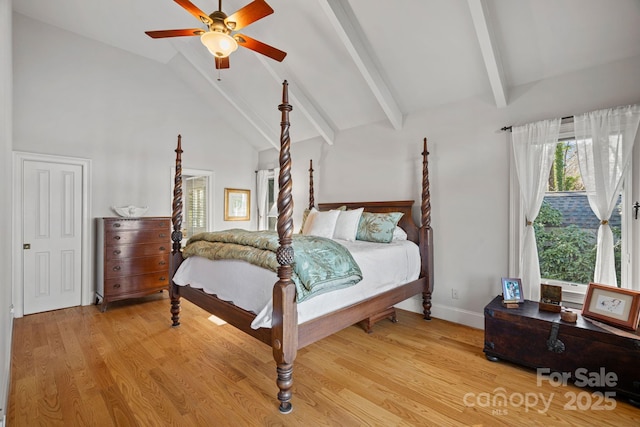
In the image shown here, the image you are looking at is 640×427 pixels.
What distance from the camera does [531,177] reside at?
9.22 ft

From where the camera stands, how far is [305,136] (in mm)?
5016

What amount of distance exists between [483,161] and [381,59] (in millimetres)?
1555

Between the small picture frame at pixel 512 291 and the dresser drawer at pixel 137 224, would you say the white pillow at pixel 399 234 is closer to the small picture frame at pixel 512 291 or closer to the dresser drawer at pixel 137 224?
the small picture frame at pixel 512 291

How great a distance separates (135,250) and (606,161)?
16.9 feet

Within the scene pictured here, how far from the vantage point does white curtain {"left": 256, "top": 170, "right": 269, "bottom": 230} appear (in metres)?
5.89

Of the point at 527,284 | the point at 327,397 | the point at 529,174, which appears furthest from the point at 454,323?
the point at 327,397

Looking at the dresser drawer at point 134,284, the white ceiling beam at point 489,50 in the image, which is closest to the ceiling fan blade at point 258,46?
the white ceiling beam at point 489,50

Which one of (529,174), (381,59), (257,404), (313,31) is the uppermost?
(313,31)

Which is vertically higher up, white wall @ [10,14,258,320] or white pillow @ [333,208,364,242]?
white wall @ [10,14,258,320]

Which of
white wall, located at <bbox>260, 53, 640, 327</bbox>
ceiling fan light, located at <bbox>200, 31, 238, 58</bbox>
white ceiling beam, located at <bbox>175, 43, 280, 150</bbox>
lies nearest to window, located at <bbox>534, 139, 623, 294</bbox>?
white wall, located at <bbox>260, 53, 640, 327</bbox>

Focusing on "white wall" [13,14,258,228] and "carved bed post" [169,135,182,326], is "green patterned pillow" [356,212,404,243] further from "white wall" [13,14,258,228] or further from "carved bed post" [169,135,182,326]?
"white wall" [13,14,258,228]

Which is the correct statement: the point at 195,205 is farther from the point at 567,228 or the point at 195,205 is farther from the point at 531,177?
the point at 567,228

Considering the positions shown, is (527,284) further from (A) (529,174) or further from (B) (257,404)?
(B) (257,404)

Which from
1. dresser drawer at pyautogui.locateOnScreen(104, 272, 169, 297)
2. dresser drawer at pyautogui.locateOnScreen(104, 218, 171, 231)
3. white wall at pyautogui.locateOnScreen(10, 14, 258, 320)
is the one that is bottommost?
dresser drawer at pyautogui.locateOnScreen(104, 272, 169, 297)
